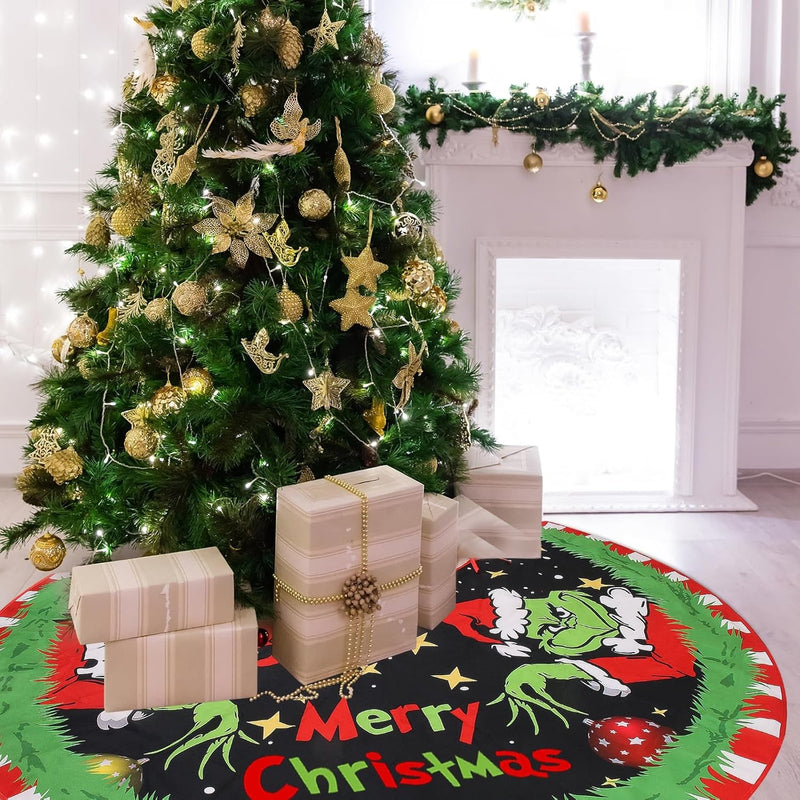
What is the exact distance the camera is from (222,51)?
5.96 ft

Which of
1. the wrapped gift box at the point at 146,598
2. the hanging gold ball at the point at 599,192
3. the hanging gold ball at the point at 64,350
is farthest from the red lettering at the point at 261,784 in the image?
the hanging gold ball at the point at 599,192

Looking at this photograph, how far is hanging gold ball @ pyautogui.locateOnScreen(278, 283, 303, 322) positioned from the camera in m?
1.85

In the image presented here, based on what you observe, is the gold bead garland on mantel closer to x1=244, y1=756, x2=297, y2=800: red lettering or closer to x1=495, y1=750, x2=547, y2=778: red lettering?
x1=244, y1=756, x2=297, y2=800: red lettering

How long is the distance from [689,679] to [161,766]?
112 cm

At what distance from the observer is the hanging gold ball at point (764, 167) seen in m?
2.97

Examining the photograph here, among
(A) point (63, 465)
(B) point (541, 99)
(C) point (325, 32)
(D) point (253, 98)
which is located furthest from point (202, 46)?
(B) point (541, 99)

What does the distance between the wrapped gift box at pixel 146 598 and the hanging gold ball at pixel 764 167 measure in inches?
94.2

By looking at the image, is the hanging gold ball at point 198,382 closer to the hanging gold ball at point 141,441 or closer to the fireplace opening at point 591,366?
the hanging gold ball at point 141,441

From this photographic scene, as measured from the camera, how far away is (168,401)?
188 centimetres

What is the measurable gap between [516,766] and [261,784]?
1.52ft

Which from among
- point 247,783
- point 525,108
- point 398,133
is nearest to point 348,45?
point 398,133

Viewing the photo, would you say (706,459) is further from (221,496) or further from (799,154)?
(221,496)

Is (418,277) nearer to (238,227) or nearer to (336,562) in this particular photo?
(238,227)

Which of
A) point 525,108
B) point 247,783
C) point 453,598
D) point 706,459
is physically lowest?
point 247,783
